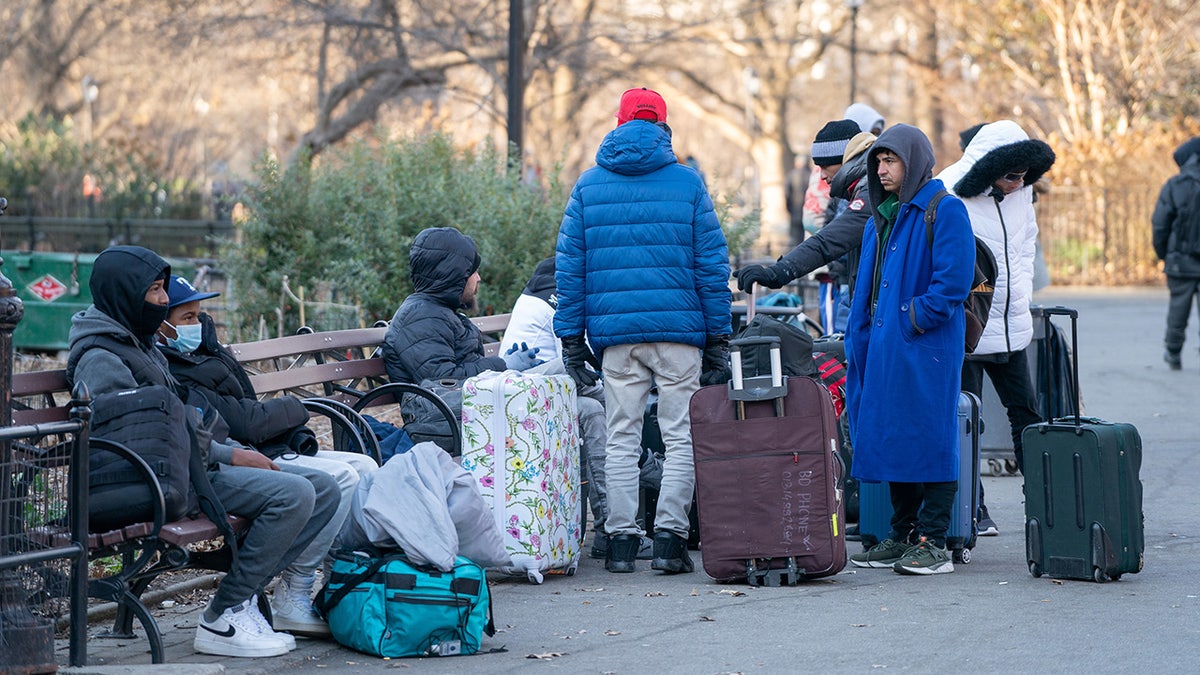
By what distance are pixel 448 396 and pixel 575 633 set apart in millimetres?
1636

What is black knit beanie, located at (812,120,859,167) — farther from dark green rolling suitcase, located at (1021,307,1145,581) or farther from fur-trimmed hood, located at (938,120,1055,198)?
dark green rolling suitcase, located at (1021,307,1145,581)

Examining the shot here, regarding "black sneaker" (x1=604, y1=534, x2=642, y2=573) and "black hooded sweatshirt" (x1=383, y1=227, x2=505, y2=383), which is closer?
"black sneaker" (x1=604, y1=534, x2=642, y2=573)

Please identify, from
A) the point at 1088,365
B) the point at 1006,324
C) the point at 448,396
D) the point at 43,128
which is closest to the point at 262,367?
the point at 448,396

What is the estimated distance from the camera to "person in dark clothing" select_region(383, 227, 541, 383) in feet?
24.3

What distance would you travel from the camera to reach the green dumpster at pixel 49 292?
16.0 meters

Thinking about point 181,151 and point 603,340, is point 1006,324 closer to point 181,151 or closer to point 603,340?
point 603,340

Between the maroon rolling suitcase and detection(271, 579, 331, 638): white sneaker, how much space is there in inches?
65.8

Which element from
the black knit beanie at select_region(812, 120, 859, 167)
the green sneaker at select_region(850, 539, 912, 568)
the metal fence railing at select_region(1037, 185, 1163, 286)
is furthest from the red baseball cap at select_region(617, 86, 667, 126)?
the metal fence railing at select_region(1037, 185, 1163, 286)

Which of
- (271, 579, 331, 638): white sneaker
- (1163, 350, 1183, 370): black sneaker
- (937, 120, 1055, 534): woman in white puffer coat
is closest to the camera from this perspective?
(271, 579, 331, 638): white sneaker

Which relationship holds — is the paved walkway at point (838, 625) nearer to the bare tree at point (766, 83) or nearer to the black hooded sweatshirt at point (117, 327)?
the black hooded sweatshirt at point (117, 327)

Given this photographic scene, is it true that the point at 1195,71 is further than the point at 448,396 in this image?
Yes

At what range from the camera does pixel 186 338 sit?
5.87 meters

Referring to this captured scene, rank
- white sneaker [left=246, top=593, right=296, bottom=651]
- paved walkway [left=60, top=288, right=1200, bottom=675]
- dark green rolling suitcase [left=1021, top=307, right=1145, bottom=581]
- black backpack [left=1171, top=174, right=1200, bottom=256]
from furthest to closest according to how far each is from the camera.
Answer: black backpack [left=1171, top=174, right=1200, bottom=256]
dark green rolling suitcase [left=1021, top=307, right=1145, bottom=581]
white sneaker [left=246, top=593, right=296, bottom=651]
paved walkway [left=60, top=288, right=1200, bottom=675]

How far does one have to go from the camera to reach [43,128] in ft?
98.9
